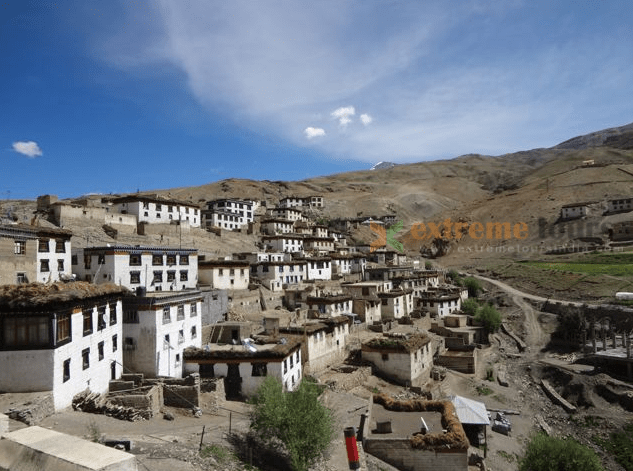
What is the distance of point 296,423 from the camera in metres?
18.0

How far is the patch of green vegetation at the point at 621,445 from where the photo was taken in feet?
97.5

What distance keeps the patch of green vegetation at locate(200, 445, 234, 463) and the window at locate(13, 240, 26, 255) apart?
21.1m

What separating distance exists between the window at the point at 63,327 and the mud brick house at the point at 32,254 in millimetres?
9740

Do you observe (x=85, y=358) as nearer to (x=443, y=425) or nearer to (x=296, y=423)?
(x=296, y=423)

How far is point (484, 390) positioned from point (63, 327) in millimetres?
32387

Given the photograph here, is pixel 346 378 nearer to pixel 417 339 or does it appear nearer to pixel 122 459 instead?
pixel 417 339

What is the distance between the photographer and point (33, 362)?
58.9 feet

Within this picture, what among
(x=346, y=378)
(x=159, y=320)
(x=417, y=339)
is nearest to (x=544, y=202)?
(x=417, y=339)

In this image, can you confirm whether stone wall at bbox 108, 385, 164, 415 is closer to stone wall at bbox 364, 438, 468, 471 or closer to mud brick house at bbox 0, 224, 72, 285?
stone wall at bbox 364, 438, 468, 471

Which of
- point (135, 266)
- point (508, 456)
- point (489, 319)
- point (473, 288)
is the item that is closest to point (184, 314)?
point (135, 266)

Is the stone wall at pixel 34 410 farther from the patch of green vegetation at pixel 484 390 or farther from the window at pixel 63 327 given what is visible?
the patch of green vegetation at pixel 484 390

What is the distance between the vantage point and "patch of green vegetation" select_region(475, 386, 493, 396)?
36.7m

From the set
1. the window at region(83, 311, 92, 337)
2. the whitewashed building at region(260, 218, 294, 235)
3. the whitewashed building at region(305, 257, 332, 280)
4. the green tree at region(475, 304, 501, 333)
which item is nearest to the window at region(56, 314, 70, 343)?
the window at region(83, 311, 92, 337)

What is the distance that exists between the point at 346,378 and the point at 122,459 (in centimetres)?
2602
